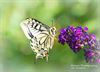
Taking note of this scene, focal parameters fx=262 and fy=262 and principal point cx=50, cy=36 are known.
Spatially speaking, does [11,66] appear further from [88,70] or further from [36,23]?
[88,70]

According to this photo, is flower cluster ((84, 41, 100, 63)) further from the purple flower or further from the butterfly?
the butterfly

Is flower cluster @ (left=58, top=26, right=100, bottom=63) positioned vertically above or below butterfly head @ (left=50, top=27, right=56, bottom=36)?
below

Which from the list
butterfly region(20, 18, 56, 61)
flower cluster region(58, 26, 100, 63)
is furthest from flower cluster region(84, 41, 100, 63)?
butterfly region(20, 18, 56, 61)

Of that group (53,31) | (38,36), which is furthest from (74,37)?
(38,36)

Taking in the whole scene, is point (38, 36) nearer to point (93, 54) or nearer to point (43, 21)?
point (43, 21)

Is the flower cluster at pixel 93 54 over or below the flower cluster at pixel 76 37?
below

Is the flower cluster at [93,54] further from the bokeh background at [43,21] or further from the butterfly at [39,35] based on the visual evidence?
the butterfly at [39,35]

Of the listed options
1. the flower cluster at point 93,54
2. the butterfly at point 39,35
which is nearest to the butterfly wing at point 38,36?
→ the butterfly at point 39,35
